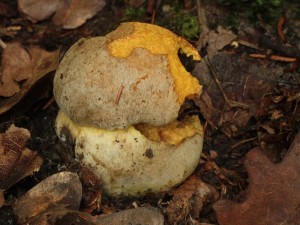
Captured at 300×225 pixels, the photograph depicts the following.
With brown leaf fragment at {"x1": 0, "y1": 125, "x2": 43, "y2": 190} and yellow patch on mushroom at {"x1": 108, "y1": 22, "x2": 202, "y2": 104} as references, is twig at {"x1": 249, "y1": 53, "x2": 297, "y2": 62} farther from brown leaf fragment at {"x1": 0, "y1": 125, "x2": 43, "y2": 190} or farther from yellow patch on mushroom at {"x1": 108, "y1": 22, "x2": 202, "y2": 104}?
brown leaf fragment at {"x1": 0, "y1": 125, "x2": 43, "y2": 190}

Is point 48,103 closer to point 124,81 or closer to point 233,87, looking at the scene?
point 124,81

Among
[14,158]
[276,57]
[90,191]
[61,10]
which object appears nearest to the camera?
[14,158]

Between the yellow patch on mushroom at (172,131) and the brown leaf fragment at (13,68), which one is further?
the brown leaf fragment at (13,68)

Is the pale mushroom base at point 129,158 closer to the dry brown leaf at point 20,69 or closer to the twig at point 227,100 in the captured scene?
the dry brown leaf at point 20,69

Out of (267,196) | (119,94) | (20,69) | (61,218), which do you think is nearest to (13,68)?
(20,69)

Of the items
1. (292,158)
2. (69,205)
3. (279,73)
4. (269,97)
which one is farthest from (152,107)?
(279,73)

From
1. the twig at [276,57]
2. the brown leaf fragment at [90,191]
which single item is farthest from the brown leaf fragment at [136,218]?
the twig at [276,57]

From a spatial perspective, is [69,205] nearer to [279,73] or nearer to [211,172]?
[211,172]

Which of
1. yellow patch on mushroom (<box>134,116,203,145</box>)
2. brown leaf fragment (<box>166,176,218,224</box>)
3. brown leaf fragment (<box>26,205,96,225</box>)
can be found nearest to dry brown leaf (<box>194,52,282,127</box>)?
yellow patch on mushroom (<box>134,116,203,145</box>)
